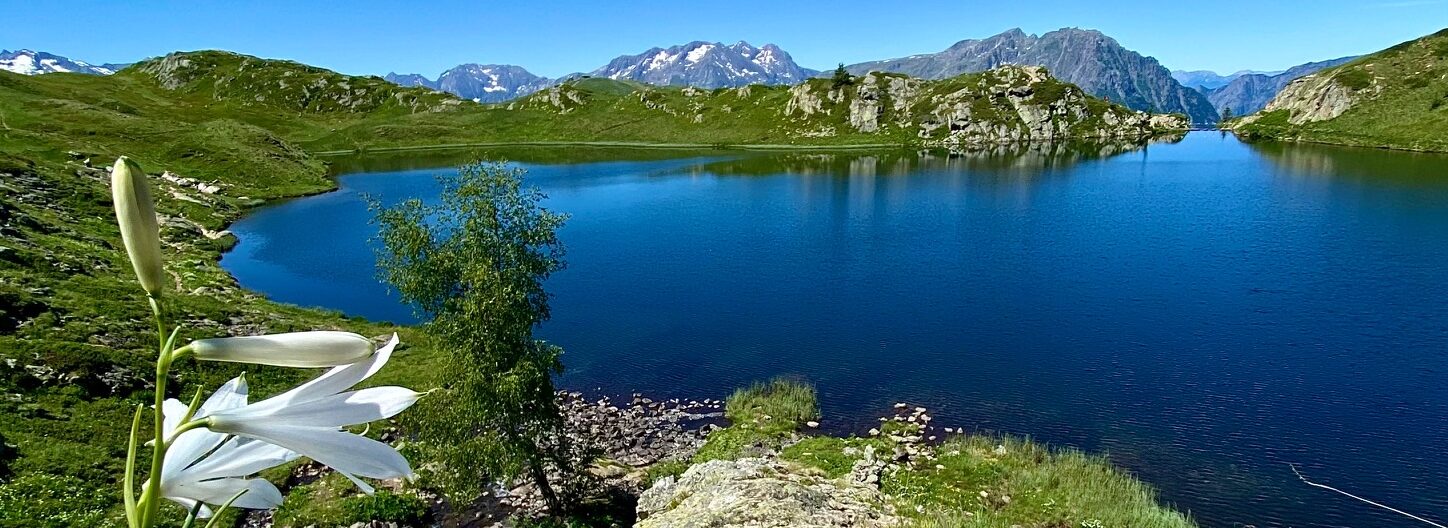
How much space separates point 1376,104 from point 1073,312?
158 metres

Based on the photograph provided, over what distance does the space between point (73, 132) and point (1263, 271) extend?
472 feet

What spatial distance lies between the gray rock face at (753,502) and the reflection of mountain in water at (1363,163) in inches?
3635

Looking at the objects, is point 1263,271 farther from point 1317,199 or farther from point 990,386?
point 1317,199

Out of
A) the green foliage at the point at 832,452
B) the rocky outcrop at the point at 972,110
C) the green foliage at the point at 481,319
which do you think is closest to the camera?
the green foliage at the point at 481,319

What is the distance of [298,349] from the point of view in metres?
1.82

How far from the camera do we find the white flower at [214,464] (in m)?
2.33

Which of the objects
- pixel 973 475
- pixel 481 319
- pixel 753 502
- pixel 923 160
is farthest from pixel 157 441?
pixel 923 160

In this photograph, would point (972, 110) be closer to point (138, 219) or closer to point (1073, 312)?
point (1073, 312)

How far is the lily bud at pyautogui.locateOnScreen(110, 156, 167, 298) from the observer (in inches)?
64.4

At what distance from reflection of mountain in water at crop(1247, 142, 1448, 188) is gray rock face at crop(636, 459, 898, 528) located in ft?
303

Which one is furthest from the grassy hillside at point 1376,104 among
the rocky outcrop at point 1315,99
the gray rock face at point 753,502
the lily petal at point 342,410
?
the lily petal at point 342,410

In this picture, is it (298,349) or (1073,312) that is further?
(1073,312)

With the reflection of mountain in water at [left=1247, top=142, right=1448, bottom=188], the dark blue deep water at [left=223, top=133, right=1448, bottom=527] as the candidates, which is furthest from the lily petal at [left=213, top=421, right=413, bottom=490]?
the reflection of mountain in water at [left=1247, top=142, right=1448, bottom=188]

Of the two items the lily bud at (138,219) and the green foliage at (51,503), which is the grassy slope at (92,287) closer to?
the green foliage at (51,503)
